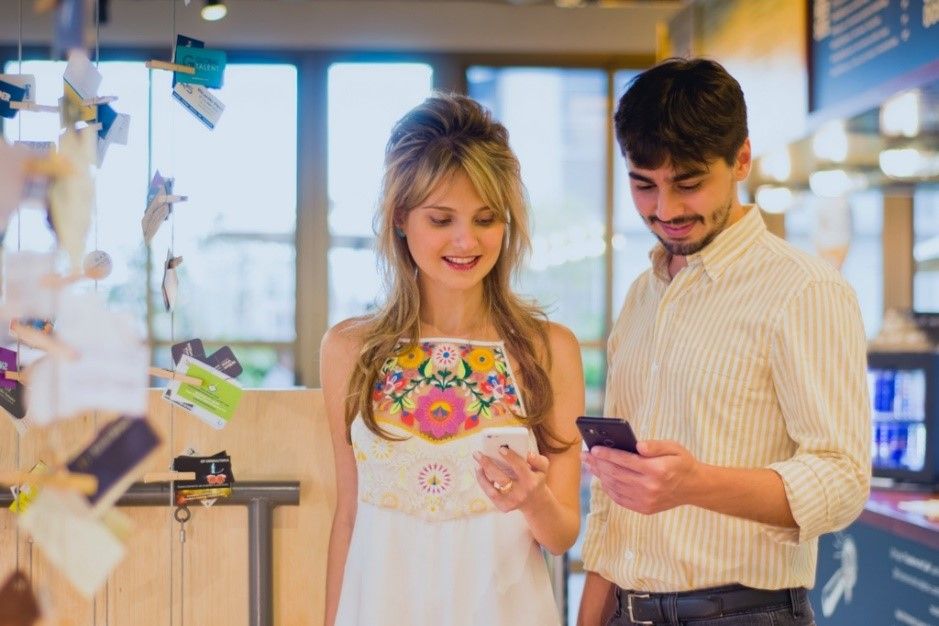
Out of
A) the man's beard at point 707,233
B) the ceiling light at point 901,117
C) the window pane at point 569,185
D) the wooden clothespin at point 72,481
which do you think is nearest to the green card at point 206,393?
the man's beard at point 707,233

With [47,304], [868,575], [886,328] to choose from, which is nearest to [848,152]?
[886,328]

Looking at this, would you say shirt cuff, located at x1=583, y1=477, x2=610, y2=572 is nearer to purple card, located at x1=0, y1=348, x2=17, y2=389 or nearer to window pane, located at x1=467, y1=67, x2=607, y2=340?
purple card, located at x1=0, y1=348, x2=17, y2=389

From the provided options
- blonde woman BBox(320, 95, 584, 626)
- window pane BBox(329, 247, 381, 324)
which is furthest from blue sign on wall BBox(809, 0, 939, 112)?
window pane BBox(329, 247, 381, 324)

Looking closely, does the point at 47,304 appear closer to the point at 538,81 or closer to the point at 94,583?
the point at 94,583

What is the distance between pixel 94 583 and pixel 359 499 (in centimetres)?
113

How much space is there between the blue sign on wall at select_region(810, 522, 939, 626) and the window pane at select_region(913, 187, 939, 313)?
2.76m

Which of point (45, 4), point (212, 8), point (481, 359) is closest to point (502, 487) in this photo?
point (481, 359)

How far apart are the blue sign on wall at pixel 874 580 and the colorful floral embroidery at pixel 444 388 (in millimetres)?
1880

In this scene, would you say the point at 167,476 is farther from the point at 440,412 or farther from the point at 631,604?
the point at 631,604

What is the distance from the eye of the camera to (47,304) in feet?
2.71

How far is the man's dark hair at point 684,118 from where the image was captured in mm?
1730

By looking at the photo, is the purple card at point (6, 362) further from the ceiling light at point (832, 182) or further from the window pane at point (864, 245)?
the window pane at point (864, 245)

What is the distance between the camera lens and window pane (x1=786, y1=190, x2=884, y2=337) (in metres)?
6.62

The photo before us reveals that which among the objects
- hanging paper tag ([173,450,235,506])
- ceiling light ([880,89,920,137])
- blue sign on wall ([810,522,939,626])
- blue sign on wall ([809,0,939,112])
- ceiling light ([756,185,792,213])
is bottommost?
blue sign on wall ([810,522,939,626])
